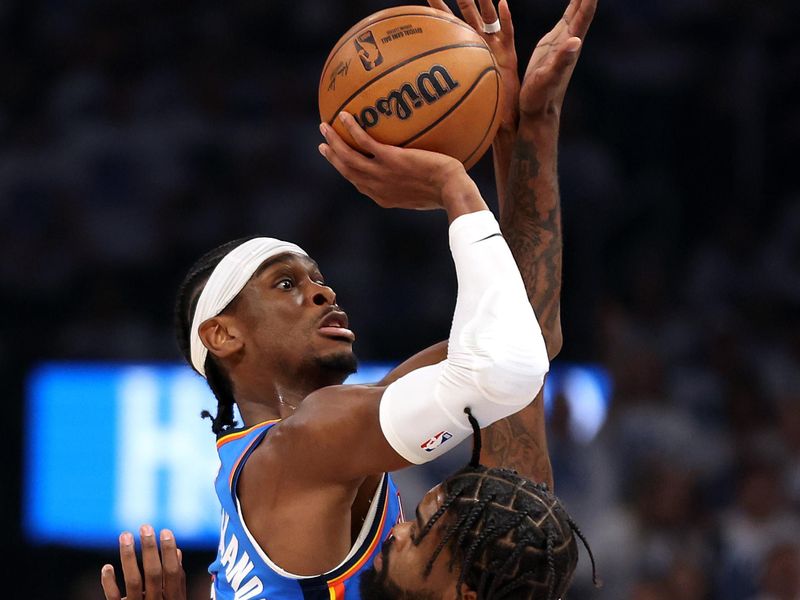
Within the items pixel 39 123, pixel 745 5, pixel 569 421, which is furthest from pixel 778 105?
pixel 39 123

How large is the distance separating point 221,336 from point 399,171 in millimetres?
791

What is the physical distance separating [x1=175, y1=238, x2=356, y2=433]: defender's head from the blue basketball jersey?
0.22 m

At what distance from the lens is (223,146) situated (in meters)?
7.95

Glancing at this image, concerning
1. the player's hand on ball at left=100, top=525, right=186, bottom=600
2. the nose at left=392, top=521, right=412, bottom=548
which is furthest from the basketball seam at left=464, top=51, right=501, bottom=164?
the player's hand on ball at left=100, top=525, right=186, bottom=600

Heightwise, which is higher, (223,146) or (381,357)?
(223,146)

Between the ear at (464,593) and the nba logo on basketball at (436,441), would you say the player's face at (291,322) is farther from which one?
the ear at (464,593)

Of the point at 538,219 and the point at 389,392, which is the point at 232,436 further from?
the point at 538,219

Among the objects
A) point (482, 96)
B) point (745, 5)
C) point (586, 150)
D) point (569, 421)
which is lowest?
point (569, 421)

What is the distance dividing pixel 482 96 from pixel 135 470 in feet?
13.6

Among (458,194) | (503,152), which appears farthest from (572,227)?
(458,194)

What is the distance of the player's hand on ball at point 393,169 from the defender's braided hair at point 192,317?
652mm

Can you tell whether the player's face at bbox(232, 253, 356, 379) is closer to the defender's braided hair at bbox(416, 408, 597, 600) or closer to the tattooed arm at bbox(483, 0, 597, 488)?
the tattooed arm at bbox(483, 0, 597, 488)

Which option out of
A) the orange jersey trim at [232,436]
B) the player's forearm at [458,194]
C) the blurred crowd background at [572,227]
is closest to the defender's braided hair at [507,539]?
the player's forearm at [458,194]

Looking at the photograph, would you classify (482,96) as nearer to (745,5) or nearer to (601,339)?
(601,339)
